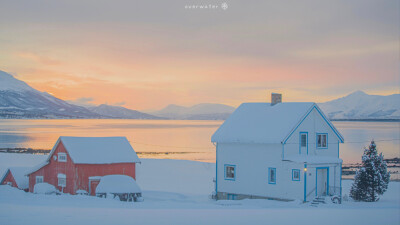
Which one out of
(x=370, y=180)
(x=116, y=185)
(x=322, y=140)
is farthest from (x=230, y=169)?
(x=370, y=180)

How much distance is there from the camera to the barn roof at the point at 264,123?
34.8m

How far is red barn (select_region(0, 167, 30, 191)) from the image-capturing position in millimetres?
41312

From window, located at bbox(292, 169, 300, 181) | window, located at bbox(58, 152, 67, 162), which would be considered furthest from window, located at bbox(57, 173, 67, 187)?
window, located at bbox(292, 169, 300, 181)

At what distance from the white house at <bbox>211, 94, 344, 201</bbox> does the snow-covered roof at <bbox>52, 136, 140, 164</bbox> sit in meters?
7.08

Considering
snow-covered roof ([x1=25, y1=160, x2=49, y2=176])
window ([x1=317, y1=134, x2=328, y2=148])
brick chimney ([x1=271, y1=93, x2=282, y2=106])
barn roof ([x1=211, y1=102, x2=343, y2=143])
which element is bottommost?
snow-covered roof ([x1=25, y1=160, x2=49, y2=176])

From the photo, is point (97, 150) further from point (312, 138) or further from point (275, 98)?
point (312, 138)

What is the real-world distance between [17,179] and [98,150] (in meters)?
8.25

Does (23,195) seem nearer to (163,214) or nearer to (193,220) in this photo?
(163,214)

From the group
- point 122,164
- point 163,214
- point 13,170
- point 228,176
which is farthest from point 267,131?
point 13,170

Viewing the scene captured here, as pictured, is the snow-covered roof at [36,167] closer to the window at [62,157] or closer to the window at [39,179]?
the window at [39,179]

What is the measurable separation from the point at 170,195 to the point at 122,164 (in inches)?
179

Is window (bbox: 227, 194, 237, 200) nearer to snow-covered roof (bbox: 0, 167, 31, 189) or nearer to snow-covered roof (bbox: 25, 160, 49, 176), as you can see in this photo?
snow-covered roof (bbox: 25, 160, 49, 176)

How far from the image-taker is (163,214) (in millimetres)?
23688

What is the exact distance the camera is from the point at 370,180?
36.0 m
